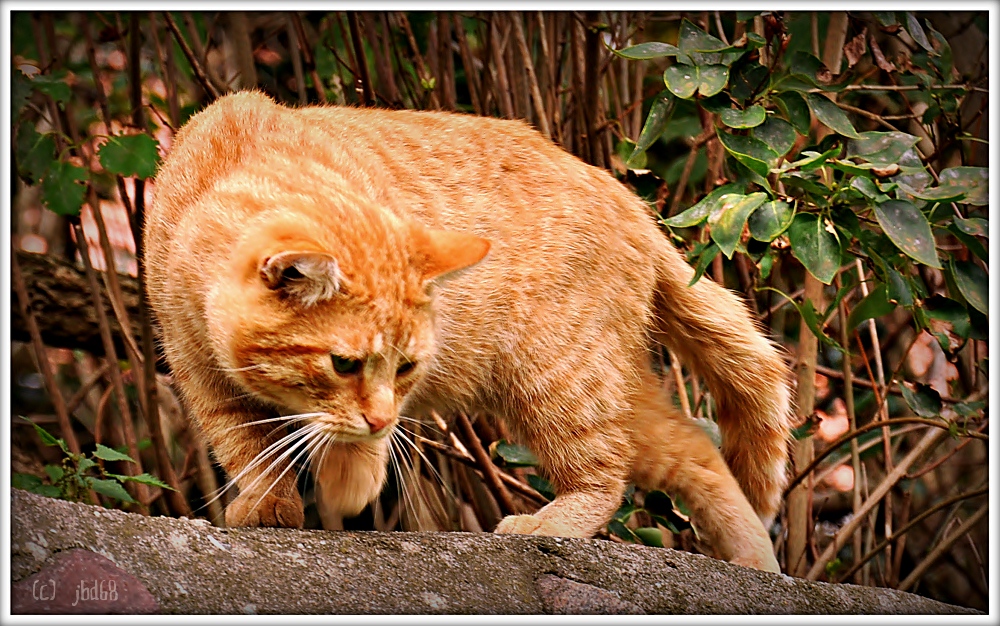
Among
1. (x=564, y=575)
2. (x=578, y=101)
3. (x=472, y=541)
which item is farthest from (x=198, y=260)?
(x=578, y=101)

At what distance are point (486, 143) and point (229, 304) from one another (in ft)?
3.26

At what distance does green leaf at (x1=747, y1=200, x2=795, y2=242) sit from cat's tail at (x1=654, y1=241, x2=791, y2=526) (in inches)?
26.0

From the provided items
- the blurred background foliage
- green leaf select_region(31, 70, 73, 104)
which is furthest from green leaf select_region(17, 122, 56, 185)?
green leaf select_region(31, 70, 73, 104)

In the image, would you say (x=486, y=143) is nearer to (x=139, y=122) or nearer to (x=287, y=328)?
(x=287, y=328)

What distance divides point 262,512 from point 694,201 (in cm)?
165

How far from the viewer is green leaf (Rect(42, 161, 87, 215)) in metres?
2.86

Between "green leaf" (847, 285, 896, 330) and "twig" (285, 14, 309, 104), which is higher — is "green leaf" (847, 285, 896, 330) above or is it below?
below

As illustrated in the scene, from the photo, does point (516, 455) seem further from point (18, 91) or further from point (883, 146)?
point (18, 91)

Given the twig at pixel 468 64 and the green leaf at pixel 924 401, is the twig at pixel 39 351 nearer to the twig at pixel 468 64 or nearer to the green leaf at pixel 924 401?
the twig at pixel 468 64

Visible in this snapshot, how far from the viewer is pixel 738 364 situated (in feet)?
9.40

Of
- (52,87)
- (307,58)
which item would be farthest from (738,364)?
(52,87)

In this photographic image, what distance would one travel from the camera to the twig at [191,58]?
300 centimetres

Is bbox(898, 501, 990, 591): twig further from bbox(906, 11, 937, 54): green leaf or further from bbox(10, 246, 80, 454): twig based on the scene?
bbox(10, 246, 80, 454): twig

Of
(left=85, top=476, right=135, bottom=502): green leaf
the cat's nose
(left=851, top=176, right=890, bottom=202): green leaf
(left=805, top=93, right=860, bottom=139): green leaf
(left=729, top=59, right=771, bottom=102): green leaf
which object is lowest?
(left=85, top=476, right=135, bottom=502): green leaf
